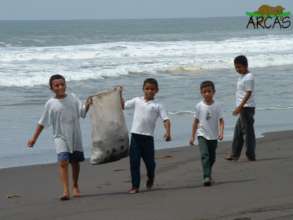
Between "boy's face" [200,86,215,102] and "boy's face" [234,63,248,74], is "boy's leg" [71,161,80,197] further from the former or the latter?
"boy's face" [234,63,248,74]

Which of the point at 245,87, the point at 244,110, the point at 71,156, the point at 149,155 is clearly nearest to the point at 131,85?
the point at 244,110

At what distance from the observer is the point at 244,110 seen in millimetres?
8570

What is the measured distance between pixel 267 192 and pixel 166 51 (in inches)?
1363

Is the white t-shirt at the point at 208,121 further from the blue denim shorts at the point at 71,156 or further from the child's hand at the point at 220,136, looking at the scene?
the blue denim shorts at the point at 71,156

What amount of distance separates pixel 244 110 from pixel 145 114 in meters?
2.04

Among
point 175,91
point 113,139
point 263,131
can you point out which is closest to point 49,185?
point 113,139

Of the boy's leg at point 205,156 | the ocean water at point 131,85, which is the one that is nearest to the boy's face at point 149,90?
the boy's leg at point 205,156

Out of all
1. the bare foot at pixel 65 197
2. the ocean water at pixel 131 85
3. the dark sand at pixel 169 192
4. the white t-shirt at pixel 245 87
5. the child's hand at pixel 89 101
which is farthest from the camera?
the ocean water at pixel 131 85

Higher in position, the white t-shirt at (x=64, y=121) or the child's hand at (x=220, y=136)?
the white t-shirt at (x=64, y=121)

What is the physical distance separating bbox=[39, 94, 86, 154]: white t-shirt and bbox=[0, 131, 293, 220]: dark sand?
50cm

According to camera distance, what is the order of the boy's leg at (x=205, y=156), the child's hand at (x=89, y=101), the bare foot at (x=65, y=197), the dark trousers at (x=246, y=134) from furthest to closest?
1. the dark trousers at (x=246, y=134)
2. the boy's leg at (x=205, y=156)
3. the child's hand at (x=89, y=101)
4. the bare foot at (x=65, y=197)

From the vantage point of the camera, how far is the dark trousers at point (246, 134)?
8.59 meters

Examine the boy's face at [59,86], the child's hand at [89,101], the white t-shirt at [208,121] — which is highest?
the boy's face at [59,86]

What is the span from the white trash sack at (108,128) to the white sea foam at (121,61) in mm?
14842
